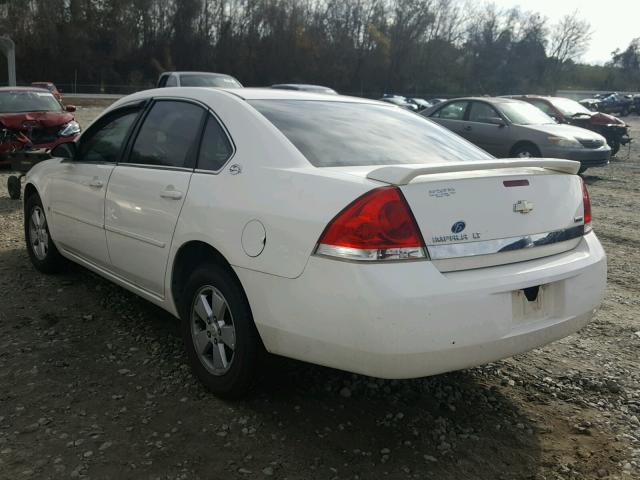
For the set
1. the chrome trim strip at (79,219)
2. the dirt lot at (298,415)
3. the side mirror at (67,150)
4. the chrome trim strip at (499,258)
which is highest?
the side mirror at (67,150)

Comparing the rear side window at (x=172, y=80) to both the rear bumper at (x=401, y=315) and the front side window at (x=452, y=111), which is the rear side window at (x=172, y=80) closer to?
the front side window at (x=452, y=111)

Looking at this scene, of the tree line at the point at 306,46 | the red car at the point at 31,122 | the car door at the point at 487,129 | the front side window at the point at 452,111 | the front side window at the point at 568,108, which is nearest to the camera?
the red car at the point at 31,122

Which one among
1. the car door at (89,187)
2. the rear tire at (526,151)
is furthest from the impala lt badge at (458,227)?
the rear tire at (526,151)

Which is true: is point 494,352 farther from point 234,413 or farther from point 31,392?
point 31,392

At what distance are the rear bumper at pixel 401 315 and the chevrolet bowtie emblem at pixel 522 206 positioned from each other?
238 millimetres

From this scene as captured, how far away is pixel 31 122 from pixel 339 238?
10845 mm

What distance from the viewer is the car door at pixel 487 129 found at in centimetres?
1179

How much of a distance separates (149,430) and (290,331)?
0.87 m

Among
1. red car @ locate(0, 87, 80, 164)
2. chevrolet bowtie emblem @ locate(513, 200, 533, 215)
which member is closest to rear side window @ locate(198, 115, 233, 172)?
chevrolet bowtie emblem @ locate(513, 200, 533, 215)

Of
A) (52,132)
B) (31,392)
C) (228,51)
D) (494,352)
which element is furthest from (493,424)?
(228,51)

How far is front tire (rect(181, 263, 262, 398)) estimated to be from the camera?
2.84m

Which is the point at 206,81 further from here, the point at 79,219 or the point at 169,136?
the point at 169,136

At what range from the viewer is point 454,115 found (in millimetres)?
12656

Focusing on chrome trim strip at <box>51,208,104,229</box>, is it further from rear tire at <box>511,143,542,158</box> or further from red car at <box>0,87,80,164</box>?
rear tire at <box>511,143,542,158</box>
